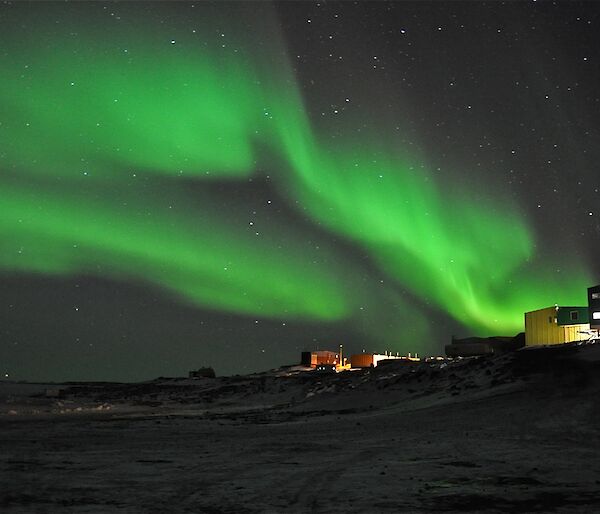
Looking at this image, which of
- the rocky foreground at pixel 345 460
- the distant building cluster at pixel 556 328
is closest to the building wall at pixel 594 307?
the distant building cluster at pixel 556 328

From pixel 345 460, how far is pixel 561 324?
205 ft

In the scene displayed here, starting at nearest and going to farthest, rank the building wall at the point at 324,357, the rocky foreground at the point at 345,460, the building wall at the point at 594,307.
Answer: the rocky foreground at the point at 345,460
the building wall at the point at 594,307
the building wall at the point at 324,357

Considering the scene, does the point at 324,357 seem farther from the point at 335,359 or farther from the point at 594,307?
the point at 594,307

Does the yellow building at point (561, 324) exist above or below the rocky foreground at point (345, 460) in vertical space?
A: above

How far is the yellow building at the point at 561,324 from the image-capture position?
70062mm

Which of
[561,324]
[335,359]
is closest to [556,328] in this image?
[561,324]

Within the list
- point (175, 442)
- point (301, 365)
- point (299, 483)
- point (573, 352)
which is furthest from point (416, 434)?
point (301, 365)

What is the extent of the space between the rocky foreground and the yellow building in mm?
42114

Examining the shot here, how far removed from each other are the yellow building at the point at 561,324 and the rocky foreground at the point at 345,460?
42.1 m

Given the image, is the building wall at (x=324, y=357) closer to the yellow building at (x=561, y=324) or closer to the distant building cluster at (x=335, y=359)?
the distant building cluster at (x=335, y=359)

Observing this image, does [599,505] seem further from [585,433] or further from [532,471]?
[585,433]

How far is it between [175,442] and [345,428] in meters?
6.96

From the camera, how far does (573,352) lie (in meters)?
35.6

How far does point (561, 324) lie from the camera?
2788 inches
